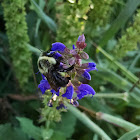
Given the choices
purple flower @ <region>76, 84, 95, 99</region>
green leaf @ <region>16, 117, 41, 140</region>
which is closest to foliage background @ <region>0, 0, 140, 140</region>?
green leaf @ <region>16, 117, 41, 140</region>

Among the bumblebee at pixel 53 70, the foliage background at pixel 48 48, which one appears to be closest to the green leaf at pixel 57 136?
the foliage background at pixel 48 48

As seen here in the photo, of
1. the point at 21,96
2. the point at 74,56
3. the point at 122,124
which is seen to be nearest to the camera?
the point at 74,56

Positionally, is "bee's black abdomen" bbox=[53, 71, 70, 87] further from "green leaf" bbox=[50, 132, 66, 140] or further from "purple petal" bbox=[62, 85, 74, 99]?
"green leaf" bbox=[50, 132, 66, 140]

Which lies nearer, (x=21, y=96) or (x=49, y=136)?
(x=49, y=136)

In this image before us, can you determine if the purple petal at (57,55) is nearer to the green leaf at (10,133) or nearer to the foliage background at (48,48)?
the foliage background at (48,48)

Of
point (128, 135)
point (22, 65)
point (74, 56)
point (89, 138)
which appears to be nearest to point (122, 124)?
point (128, 135)

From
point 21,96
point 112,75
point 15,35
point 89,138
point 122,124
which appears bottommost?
point 89,138

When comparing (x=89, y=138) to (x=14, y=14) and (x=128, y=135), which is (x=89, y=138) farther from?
(x=14, y=14)
